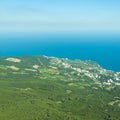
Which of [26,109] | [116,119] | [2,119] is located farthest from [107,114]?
[2,119]

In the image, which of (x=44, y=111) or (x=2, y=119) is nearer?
(x=2, y=119)

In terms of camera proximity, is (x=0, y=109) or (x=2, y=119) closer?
(x=2, y=119)

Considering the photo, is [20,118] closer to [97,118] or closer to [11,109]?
[11,109]

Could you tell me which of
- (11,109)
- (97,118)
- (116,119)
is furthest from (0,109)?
(116,119)

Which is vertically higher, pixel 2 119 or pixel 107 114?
pixel 107 114

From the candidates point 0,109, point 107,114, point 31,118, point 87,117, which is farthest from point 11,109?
point 107,114

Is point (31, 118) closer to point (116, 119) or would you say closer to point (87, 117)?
point (87, 117)

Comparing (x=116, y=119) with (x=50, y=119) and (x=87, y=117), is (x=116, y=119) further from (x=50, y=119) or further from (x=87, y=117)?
(x=50, y=119)
